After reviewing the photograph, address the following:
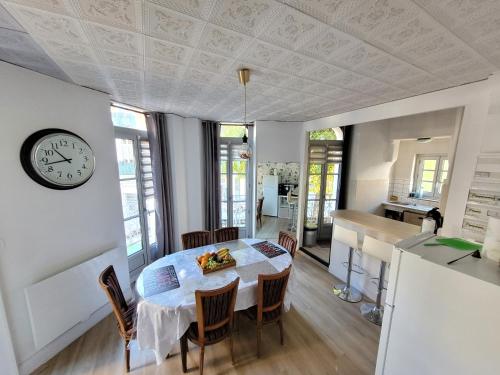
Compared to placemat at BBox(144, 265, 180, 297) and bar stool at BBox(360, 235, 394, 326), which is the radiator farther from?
bar stool at BBox(360, 235, 394, 326)

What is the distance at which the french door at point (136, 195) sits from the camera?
3.01 meters

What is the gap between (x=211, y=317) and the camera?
1.76m

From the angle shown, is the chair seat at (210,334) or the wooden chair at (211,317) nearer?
the wooden chair at (211,317)

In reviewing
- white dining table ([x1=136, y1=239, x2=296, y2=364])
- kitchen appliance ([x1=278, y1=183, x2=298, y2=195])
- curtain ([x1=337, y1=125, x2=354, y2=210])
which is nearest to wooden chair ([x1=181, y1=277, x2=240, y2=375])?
white dining table ([x1=136, y1=239, x2=296, y2=364])

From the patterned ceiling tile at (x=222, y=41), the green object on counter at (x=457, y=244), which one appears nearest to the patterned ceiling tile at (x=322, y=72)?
the patterned ceiling tile at (x=222, y=41)

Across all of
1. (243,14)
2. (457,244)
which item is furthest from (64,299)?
(457,244)

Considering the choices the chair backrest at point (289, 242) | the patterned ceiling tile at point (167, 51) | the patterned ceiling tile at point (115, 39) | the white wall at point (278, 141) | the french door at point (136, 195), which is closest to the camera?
the patterned ceiling tile at point (115, 39)

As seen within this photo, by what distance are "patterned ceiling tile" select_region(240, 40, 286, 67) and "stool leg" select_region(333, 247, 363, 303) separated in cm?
274

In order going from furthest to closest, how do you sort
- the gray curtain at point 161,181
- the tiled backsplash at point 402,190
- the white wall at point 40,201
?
the tiled backsplash at point 402,190 < the gray curtain at point 161,181 < the white wall at point 40,201

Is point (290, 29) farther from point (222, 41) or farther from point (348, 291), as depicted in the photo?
point (348, 291)

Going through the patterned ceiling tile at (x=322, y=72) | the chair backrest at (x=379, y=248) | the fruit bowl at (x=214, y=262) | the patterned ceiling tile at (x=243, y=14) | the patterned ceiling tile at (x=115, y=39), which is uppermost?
the patterned ceiling tile at (x=322, y=72)

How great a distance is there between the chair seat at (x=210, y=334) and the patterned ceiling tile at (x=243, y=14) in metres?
2.35

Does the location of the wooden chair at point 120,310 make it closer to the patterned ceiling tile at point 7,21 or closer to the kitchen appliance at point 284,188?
the patterned ceiling tile at point 7,21

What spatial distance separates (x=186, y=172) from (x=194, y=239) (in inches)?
58.1
